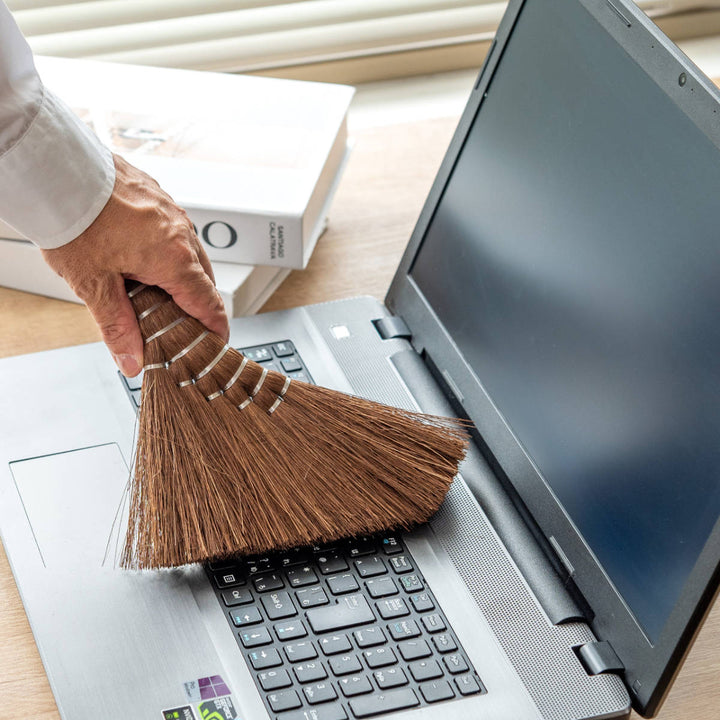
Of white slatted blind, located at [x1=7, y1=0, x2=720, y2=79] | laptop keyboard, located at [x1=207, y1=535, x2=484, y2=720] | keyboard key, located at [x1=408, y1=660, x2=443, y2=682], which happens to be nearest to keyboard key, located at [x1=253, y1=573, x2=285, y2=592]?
laptop keyboard, located at [x1=207, y1=535, x2=484, y2=720]

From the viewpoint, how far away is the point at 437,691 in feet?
2.16

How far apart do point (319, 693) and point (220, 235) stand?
44 centimetres

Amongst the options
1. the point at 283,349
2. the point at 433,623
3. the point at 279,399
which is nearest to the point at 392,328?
the point at 283,349

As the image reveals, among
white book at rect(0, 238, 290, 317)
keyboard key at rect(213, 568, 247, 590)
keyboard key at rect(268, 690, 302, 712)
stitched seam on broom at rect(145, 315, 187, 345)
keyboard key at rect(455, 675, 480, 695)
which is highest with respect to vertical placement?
stitched seam on broom at rect(145, 315, 187, 345)

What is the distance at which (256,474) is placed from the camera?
730 mm

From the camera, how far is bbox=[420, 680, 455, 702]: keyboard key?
653 mm

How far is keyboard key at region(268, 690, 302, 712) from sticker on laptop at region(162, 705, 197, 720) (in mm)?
47

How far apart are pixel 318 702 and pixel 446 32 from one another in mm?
1056

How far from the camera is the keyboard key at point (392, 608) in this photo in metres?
0.70

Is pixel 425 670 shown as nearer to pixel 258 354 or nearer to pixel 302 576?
pixel 302 576

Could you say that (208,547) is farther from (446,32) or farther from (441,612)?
(446,32)

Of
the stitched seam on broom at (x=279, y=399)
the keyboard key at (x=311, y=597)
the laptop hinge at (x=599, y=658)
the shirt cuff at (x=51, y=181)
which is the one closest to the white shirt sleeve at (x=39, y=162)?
the shirt cuff at (x=51, y=181)

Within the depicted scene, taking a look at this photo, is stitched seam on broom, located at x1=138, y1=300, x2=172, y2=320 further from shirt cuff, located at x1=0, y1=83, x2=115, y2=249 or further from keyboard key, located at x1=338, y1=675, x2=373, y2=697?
keyboard key, located at x1=338, y1=675, x2=373, y2=697

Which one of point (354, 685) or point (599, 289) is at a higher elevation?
point (599, 289)
